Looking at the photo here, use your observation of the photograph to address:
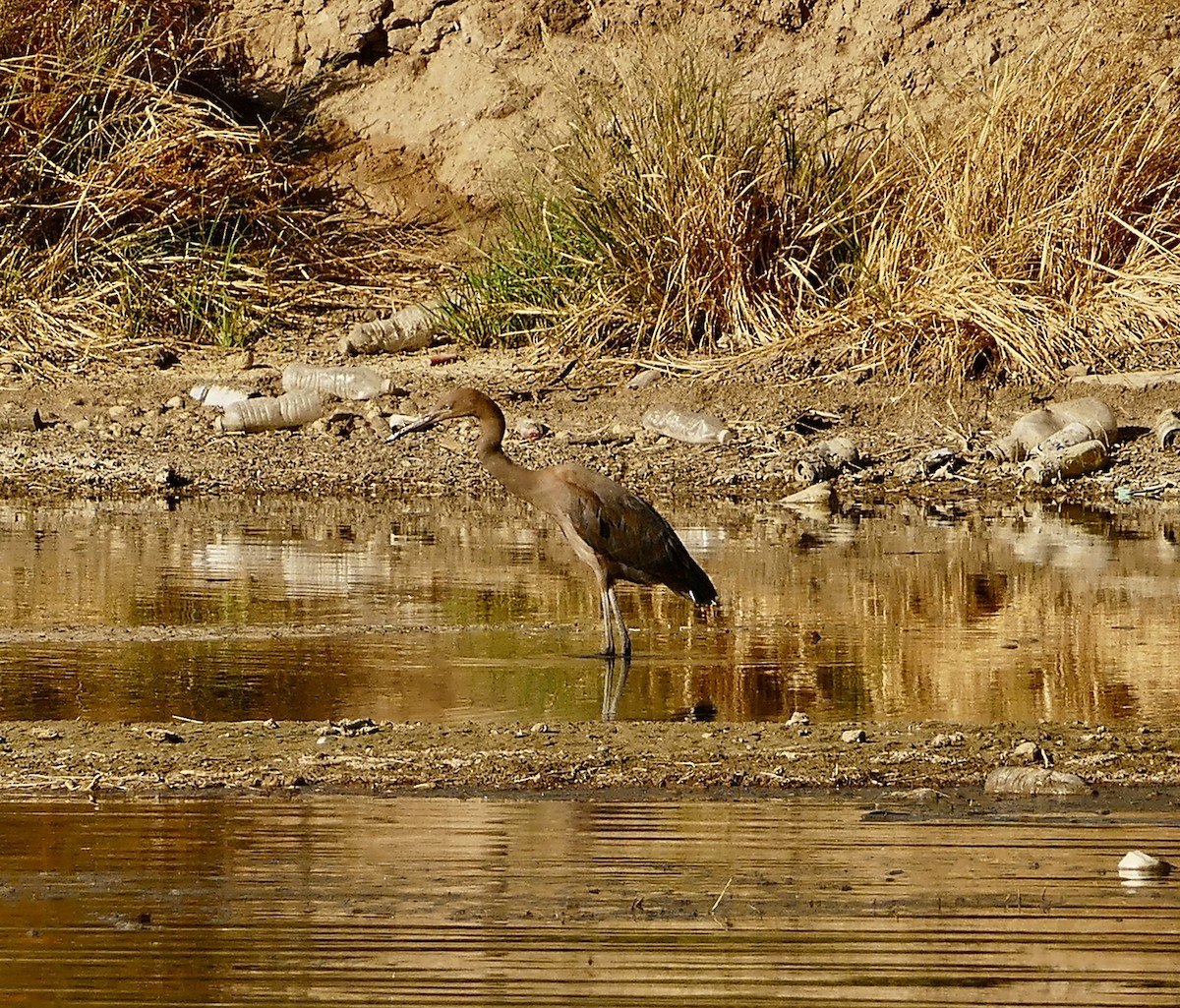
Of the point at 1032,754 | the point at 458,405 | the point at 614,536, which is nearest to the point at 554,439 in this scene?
the point at 458,405

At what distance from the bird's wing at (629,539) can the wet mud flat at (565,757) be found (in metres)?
1.92

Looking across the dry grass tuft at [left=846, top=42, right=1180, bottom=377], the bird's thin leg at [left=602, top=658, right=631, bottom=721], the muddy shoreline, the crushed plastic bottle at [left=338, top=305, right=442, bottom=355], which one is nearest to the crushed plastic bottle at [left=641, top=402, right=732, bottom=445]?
the muddy shoreline

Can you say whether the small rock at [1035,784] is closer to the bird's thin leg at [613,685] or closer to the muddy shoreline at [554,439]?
the bird's thin leg at [613,685]

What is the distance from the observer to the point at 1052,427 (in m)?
14.2

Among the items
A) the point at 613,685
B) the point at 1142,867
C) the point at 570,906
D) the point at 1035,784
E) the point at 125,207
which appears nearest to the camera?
the point at 570,906

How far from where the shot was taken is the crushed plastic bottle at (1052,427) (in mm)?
14062

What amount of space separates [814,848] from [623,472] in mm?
8488

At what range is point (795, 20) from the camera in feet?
63.4

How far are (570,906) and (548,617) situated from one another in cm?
467

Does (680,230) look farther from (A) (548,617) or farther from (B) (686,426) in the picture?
(A) (548,617)

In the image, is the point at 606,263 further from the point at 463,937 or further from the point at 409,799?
the point at 463,937

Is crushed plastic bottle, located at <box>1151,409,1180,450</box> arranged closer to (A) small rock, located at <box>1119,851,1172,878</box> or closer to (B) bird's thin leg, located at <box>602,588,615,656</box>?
(B) bird's thin leg, located at <box>602,588,615,656</box>

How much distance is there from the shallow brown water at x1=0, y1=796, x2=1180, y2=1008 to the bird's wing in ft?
9.88

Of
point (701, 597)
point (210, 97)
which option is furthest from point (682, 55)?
point (701, 597)
